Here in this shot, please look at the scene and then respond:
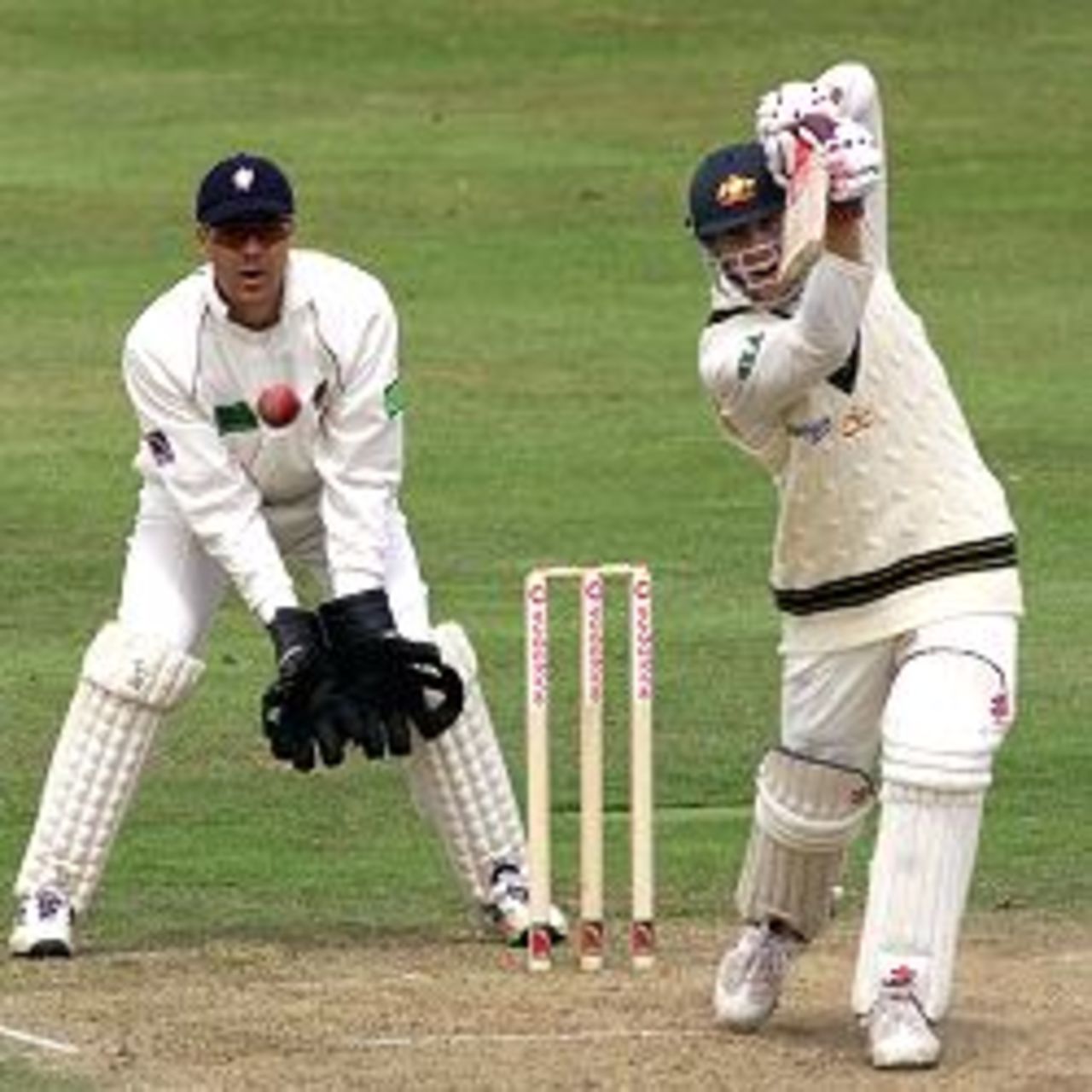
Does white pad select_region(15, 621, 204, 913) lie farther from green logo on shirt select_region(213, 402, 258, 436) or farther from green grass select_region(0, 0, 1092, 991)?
green logo on shirt select_region(213, 402, 258, 436)

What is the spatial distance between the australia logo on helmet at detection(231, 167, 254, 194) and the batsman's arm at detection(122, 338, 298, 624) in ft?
1.54

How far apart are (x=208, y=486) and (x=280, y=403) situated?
24 cm

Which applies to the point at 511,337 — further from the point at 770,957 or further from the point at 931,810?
the point at 931,810

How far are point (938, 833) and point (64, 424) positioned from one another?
11682 millimetres

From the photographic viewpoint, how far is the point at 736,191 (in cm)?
1066

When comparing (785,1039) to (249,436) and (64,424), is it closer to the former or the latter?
(249,436)

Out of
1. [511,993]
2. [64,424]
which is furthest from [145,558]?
[64,424]

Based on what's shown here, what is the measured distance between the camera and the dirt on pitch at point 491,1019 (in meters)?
10.5

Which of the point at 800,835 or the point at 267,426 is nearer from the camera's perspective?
the point at 800,835

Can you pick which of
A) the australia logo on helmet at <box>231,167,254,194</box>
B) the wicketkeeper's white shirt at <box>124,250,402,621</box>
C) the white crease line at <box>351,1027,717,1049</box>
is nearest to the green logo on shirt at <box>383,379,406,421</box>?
the wicketkeeper's white shirt at <box>124,250,402,621</box>

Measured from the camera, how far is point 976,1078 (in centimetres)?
1045

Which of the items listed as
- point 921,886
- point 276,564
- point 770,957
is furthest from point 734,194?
point 276,564

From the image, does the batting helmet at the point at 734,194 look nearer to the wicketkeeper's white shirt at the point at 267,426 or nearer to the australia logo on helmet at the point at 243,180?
the australia logo on helmet at the point at 243,180

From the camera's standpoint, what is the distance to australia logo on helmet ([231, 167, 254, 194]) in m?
11.9
